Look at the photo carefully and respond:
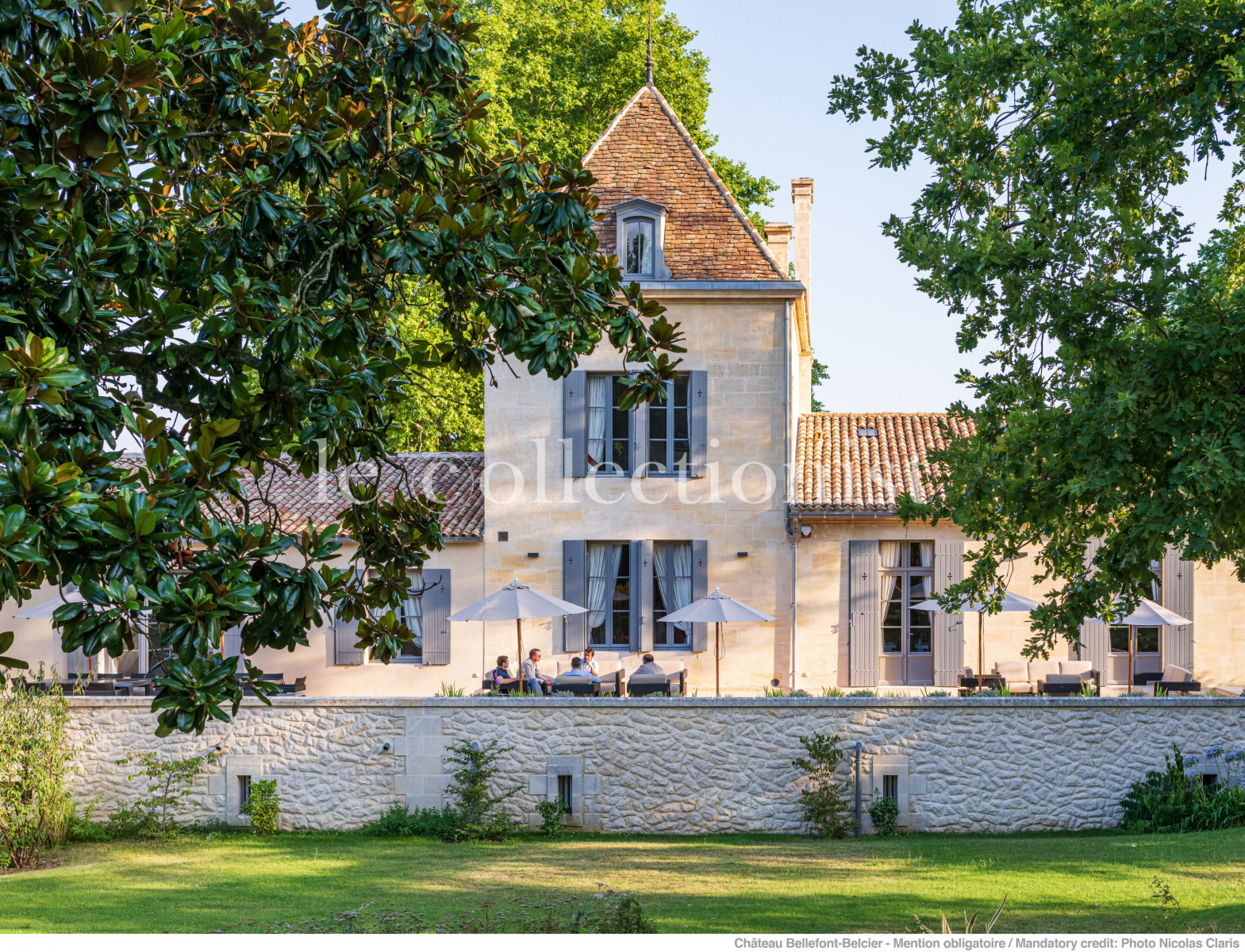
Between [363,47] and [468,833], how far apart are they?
1014cm

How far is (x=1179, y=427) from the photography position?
6406 millimetres

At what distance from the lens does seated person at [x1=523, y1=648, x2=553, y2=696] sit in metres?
15.9

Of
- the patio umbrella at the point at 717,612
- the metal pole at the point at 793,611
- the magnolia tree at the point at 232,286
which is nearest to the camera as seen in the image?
the magnolia tree at the point at 232,286

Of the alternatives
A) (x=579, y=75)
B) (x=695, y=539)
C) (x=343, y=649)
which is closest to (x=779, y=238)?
(x=695, y=539)

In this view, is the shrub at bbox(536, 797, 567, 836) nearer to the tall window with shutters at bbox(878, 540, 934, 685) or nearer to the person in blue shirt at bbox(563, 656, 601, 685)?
the person in blue shirt at bbox(563, 656, 601, 685)

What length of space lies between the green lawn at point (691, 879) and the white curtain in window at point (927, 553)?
20.3 ft

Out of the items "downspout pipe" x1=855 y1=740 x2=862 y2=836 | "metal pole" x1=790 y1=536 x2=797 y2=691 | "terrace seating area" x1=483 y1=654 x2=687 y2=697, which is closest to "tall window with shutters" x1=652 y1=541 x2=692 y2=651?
"terrace seating area" x1=483 y1=654 x2=687 y2=697

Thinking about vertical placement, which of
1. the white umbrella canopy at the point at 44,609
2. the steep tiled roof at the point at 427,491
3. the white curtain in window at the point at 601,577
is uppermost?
the steep tiled roof at the point at 427,491

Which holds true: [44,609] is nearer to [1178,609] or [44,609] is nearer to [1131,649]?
[1131,649]

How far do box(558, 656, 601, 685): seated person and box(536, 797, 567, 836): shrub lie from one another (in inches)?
87.1

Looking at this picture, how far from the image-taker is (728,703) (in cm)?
1379

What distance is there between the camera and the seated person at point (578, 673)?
1602 centimetres

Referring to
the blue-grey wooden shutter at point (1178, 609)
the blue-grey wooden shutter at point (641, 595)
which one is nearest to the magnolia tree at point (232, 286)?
the blue-grey wooden shutter at point (641, 595)

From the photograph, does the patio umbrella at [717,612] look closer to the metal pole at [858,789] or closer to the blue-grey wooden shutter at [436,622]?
the metal pole at [858,789]
